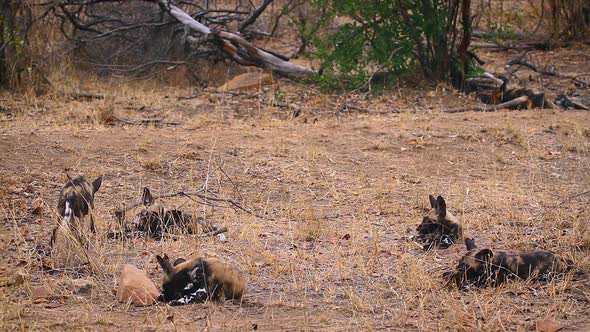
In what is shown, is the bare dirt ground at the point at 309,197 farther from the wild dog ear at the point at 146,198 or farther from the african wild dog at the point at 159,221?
the wild dog ear at the point at 146,198

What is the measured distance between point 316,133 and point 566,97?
10.0ft

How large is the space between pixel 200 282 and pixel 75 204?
1.15 meters

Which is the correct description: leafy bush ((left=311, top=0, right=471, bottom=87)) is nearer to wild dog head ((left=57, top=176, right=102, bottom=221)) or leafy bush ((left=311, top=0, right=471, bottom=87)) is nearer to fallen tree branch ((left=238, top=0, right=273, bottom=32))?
fallen tree branch ((left=238, top=0, right=273, bottom=32))

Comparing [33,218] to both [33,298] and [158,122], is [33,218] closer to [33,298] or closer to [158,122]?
[33,298]

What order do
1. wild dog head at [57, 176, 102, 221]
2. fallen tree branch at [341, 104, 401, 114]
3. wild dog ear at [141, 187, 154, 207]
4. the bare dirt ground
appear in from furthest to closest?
1. fallen tree branch at [341, 104, 401, 114]
2. wild dog ear at [141, 187, 154, 207]
3. wild dog head at [57, 176, 102, 221]
4. the bare dirt ground

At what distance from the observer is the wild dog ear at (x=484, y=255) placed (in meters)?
4.49

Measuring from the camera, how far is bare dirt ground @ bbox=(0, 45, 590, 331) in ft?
13.8

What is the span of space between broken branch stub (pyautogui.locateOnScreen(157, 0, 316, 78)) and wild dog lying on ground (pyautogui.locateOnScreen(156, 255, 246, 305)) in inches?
264

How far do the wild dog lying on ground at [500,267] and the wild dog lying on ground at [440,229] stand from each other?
0.62 m

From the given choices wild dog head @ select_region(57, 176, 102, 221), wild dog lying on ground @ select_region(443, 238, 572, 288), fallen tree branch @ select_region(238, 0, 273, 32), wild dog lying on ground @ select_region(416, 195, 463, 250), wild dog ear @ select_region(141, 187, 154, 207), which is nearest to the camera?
wild dog lying on ground @ select_region(443, 238, 572, 288)

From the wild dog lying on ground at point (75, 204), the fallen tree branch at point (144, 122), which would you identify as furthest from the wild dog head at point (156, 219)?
the fallen tree branch at point (144, 122)

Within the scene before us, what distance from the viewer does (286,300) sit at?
4352mm

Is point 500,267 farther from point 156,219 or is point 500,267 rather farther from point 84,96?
point 84,96

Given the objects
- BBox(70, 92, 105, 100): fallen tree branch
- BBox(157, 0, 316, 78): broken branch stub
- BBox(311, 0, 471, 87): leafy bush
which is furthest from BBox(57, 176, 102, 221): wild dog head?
BBox(157, 0, 316, 78): broken branch stub
